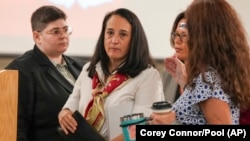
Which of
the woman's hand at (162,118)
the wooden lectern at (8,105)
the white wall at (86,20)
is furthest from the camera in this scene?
the white wall at (86,20)

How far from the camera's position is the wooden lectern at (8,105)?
5.67 ft

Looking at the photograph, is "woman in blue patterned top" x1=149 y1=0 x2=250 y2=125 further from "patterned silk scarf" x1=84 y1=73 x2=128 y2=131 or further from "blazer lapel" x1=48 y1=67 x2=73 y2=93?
"blazer lapel" x1=48 y1=67 x2=73 y2=93

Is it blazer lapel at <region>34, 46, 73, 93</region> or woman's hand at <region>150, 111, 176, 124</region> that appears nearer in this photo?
woman's hand at <region>150, 111, 176, 124</region>

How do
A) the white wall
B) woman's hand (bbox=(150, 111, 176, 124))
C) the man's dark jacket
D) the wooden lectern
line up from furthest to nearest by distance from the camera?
1. the white wall
2. the man's dark jacket
3. the wooden lectern
4. woman's hand (bbox=(150, 111, 176, 124))

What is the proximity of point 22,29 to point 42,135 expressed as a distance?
1.18 m

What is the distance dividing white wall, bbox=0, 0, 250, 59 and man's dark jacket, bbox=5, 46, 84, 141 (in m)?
0.92

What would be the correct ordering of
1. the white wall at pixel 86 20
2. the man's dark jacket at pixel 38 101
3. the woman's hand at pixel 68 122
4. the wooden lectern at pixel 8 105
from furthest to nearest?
1. the white wall at pixel 86 20
2. the man's dark jacket at pixel 38 101
3. the woman's hand at pixel 68 122
4. the wooden lectern at pixel 8 105

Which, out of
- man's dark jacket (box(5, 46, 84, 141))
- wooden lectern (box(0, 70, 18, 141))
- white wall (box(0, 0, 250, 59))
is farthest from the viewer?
white wall (box(0, 0, 250, 59))

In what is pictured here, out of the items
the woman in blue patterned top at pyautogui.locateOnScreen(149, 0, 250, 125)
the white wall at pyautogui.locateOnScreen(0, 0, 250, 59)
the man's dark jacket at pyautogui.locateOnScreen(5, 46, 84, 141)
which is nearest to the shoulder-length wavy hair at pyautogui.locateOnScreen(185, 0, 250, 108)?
the woman in blue patterned top at pyautogui.locateOnScreen(149, 0, 250, 125)

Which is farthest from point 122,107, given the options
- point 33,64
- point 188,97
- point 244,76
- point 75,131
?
point 33,64

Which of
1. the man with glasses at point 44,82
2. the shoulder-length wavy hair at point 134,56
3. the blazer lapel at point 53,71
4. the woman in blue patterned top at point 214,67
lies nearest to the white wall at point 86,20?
the man with glasses at point 44,82

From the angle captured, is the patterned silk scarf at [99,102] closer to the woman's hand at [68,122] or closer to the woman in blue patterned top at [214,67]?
the woman's hand at [68,122]

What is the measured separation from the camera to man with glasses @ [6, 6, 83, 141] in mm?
2482

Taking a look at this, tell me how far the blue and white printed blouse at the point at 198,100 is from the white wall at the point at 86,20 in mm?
2014
